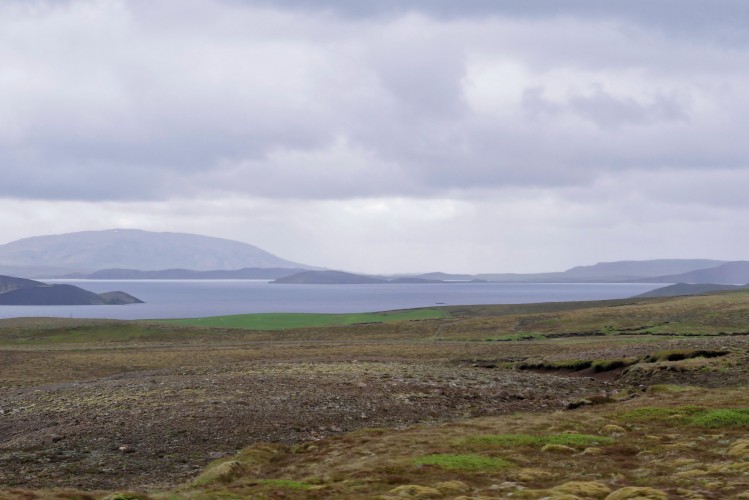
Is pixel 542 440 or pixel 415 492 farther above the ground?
pixel 415 492

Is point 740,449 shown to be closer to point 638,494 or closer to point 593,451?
point 593,451

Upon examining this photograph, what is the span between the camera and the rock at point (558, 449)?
2258cm

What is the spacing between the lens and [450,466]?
20531 millimetres

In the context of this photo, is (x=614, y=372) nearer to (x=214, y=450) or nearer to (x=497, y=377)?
(x=497, y=377)

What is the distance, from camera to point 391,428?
31141 millimetres

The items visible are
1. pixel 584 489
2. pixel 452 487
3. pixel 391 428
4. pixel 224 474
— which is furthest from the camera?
pixel 391 428

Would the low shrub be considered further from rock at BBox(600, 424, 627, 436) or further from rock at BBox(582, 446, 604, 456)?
rock at BBox(582, 446, 604, 456)

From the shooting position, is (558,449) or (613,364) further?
(613,364)

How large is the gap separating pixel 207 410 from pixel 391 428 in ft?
33.3

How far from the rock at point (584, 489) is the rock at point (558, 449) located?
567 cm

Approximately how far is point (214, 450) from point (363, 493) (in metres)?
Answer: 12.5

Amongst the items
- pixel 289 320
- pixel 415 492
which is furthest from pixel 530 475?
pixel 289 320

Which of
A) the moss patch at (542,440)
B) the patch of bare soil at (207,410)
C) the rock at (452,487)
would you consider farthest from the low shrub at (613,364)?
the rock at (452,487)

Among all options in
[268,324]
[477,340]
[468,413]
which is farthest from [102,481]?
[268,324]
